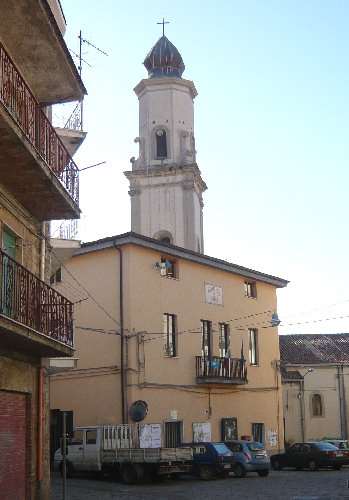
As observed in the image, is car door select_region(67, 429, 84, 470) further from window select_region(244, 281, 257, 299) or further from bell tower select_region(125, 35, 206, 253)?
bell tower select_region(125, 35, 206, 253)

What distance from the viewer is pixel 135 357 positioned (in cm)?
2692

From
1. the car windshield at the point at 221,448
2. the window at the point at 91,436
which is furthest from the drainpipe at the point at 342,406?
the window at the point at 91,436

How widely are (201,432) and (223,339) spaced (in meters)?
4.48

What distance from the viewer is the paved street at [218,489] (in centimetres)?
1902

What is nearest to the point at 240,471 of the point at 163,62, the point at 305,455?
the point at 305,455

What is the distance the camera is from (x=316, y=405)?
4675 centimetres

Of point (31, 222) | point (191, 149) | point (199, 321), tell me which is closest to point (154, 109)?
point (191, 149)

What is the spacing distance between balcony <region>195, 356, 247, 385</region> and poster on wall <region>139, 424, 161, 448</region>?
4252 mm

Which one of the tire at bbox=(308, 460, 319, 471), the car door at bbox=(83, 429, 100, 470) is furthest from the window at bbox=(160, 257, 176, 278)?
the tire at bbox=(308, 460, 319, 471)

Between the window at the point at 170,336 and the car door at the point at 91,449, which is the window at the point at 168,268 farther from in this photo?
the car door at the point at 91,449

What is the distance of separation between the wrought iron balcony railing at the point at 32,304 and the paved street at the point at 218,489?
612 centimetres

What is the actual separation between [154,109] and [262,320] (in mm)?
21001

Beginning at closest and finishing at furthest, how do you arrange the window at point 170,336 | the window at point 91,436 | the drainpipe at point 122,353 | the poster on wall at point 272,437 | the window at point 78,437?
the window at point 91,436
the window at point 78,437
the drainpipe at point 122,353
the window at point 170,336
the poster on wall at point 272,437

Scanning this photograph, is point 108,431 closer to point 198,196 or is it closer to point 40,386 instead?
point 40,386
